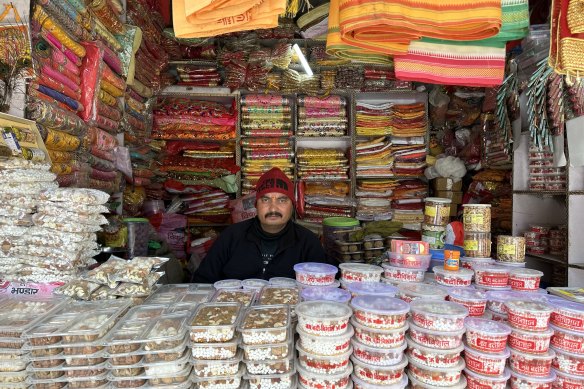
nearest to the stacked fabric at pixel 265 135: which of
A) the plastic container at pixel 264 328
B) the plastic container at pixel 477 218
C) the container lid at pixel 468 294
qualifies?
the plastic container at pixel 477 218

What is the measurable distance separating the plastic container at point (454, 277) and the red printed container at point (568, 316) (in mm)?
276

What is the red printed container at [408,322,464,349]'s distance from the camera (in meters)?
1.05

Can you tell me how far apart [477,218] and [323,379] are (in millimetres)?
1064

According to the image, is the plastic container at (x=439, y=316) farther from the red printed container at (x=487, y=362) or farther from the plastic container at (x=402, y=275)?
the plastic container at (x=402, y=275)

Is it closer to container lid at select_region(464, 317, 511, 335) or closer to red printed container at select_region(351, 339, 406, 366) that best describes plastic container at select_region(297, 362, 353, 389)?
red printed container at select_region(351, 339, 406, 366)

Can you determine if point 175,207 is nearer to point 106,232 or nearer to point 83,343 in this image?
point 106,232

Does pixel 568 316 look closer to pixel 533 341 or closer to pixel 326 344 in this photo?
pixel 533 341

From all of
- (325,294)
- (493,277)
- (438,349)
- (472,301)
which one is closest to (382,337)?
(438,349)

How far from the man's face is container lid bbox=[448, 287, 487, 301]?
1337 millimetres

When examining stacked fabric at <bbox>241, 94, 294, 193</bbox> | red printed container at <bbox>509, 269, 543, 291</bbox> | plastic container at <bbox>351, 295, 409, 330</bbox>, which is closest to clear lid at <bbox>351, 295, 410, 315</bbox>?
plastic container at <bbox>351, 295, 409, 330</bbox>

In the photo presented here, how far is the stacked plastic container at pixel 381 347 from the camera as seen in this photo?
1.05 meters

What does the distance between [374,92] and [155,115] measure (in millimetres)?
2316

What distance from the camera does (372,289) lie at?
1.28 m

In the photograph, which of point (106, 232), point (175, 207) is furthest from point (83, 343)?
point (175, 207)
